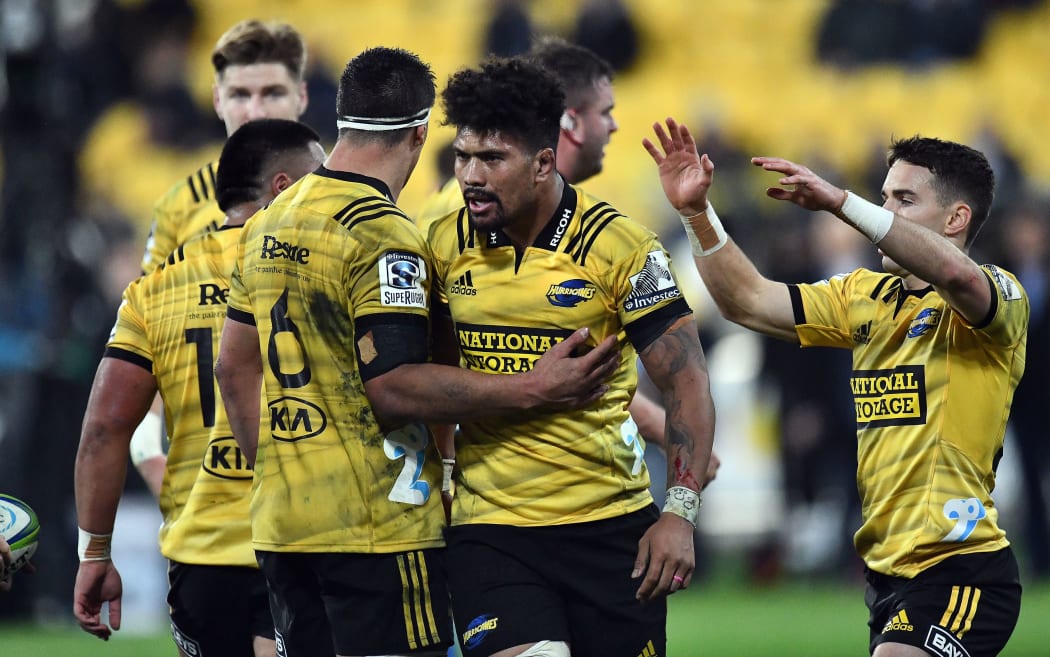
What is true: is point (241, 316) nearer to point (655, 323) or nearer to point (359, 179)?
point (359, 179)

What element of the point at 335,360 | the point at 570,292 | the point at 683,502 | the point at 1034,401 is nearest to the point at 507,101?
the point at 570,292

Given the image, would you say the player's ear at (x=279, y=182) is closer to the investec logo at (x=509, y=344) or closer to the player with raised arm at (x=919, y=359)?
the investec logo at (x=509, y=344)

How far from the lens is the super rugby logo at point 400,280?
4465 mm

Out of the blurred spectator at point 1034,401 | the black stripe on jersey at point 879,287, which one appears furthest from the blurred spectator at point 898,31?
the black stripe on jersey at point 879,287

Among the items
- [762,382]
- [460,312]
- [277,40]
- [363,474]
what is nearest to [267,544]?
[363,474]

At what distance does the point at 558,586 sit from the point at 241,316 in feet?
4.36

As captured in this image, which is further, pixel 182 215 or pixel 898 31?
pixel 898 31

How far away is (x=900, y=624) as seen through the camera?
493 cm

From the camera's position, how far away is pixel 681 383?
15.2 ft

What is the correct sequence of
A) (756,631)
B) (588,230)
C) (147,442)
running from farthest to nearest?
(756,631)
(147,442)
(588,230)

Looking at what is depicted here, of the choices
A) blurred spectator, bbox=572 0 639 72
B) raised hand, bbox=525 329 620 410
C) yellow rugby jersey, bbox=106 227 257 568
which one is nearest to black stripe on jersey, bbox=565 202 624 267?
raised hand, bbox=525 329 620 410

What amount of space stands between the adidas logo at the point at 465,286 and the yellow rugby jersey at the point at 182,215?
1.98 metres

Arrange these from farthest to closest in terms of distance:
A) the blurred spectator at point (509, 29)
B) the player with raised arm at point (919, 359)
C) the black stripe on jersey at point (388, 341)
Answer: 1. the blurred spectator at point (509, 29)
2. the player with raised arm at point (919, 359)
3. the black stripe on jersey at point (388, 341)

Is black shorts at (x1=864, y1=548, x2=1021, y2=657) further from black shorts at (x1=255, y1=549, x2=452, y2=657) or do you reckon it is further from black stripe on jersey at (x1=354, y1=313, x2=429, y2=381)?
black stripe on jersey at (x1=354, y1=313, x2=429, y2=381)
